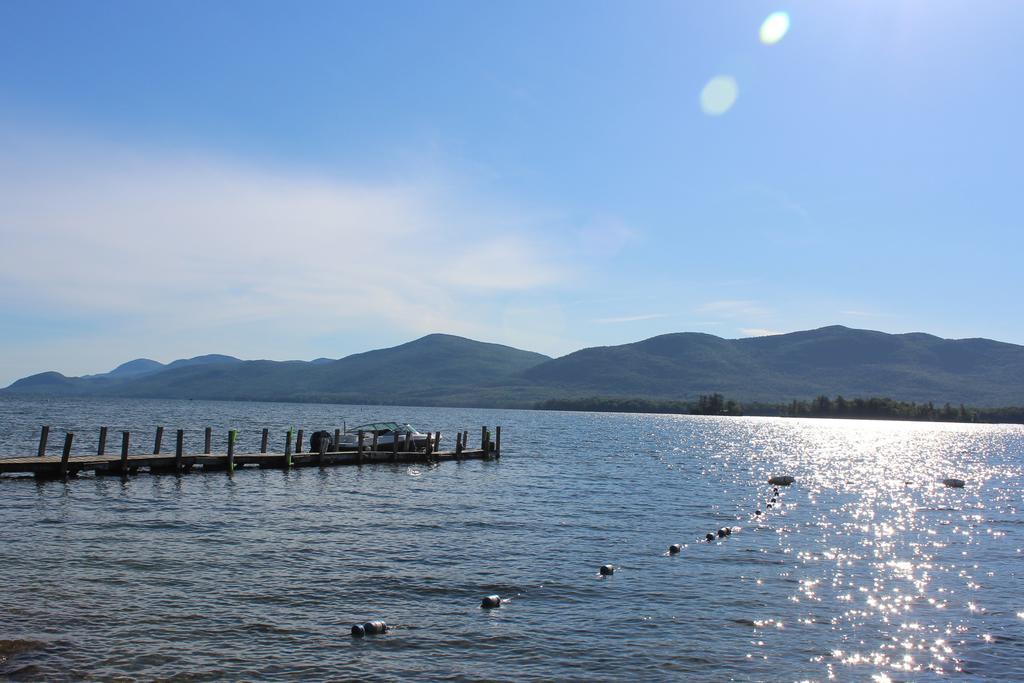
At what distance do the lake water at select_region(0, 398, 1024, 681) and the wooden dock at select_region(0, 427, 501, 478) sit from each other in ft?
3.87

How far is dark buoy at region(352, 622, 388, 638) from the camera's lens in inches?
638

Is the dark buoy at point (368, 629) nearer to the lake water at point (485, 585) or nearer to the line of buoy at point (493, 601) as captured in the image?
the line of buoy at point (493, 601)

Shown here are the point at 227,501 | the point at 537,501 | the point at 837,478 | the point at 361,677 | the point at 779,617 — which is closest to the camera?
the point at 361,677

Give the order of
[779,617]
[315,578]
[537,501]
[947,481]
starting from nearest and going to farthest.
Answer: [779,617], [315,578], [537,501], [947,481]

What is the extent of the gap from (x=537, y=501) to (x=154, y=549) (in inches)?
739

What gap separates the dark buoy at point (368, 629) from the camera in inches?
638

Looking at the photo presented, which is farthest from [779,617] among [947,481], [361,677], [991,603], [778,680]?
[947,481]

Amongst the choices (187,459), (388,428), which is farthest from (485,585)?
(388,428)

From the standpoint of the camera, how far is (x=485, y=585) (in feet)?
67.6

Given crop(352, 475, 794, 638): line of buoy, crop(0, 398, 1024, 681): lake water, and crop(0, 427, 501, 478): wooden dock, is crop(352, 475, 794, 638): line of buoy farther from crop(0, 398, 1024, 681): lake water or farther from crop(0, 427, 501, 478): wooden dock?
crop(0, 427, 501, 478): wooden dock

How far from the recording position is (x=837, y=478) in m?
60.1

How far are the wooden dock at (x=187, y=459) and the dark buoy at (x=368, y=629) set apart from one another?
28.2 meters

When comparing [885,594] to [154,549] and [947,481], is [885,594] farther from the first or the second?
[947,481]

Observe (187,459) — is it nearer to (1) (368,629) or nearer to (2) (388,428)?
(2) (388,428)
